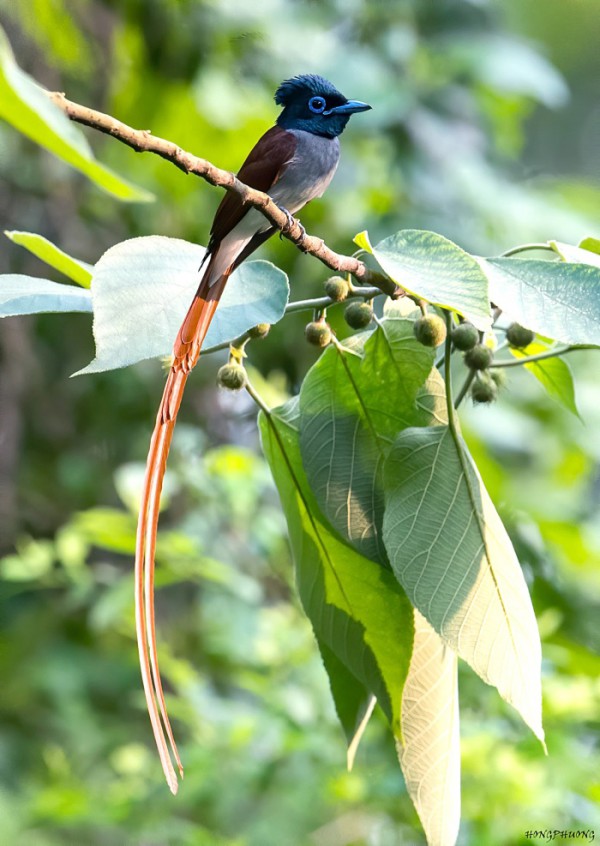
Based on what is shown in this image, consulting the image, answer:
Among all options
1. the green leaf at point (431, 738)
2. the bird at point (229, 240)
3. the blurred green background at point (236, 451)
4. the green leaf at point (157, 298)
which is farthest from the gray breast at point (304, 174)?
the blurred green background at point (236, 451)

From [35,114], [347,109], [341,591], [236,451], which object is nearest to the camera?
[35,114]

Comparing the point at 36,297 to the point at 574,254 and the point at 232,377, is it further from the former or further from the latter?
the point at 574,254

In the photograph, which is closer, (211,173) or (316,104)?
(211,173)

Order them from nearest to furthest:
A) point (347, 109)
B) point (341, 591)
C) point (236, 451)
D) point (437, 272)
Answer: point (437, 272) → point (341, 591) → point (347, 109) → point (236, 451)

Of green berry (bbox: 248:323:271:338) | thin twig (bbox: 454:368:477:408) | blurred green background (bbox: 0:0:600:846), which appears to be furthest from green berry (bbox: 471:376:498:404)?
blurred green background (bbox: 0:0:600:846)

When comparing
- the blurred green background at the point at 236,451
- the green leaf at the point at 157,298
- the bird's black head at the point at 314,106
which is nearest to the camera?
the green leaf at the point at 157,298

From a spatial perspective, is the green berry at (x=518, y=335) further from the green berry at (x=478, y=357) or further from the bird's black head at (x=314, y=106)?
the bird's black head at (x=314, y=106)

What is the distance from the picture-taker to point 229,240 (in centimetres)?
43

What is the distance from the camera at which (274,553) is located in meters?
1.42

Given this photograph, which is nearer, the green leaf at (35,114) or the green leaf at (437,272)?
the green leaf at (35,114)

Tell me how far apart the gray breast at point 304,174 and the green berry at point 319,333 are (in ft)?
0.32

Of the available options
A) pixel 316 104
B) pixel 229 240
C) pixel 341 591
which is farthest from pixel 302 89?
pixel 341 591

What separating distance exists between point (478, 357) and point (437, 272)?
0.33ft

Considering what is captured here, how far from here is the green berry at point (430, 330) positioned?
431 mm
